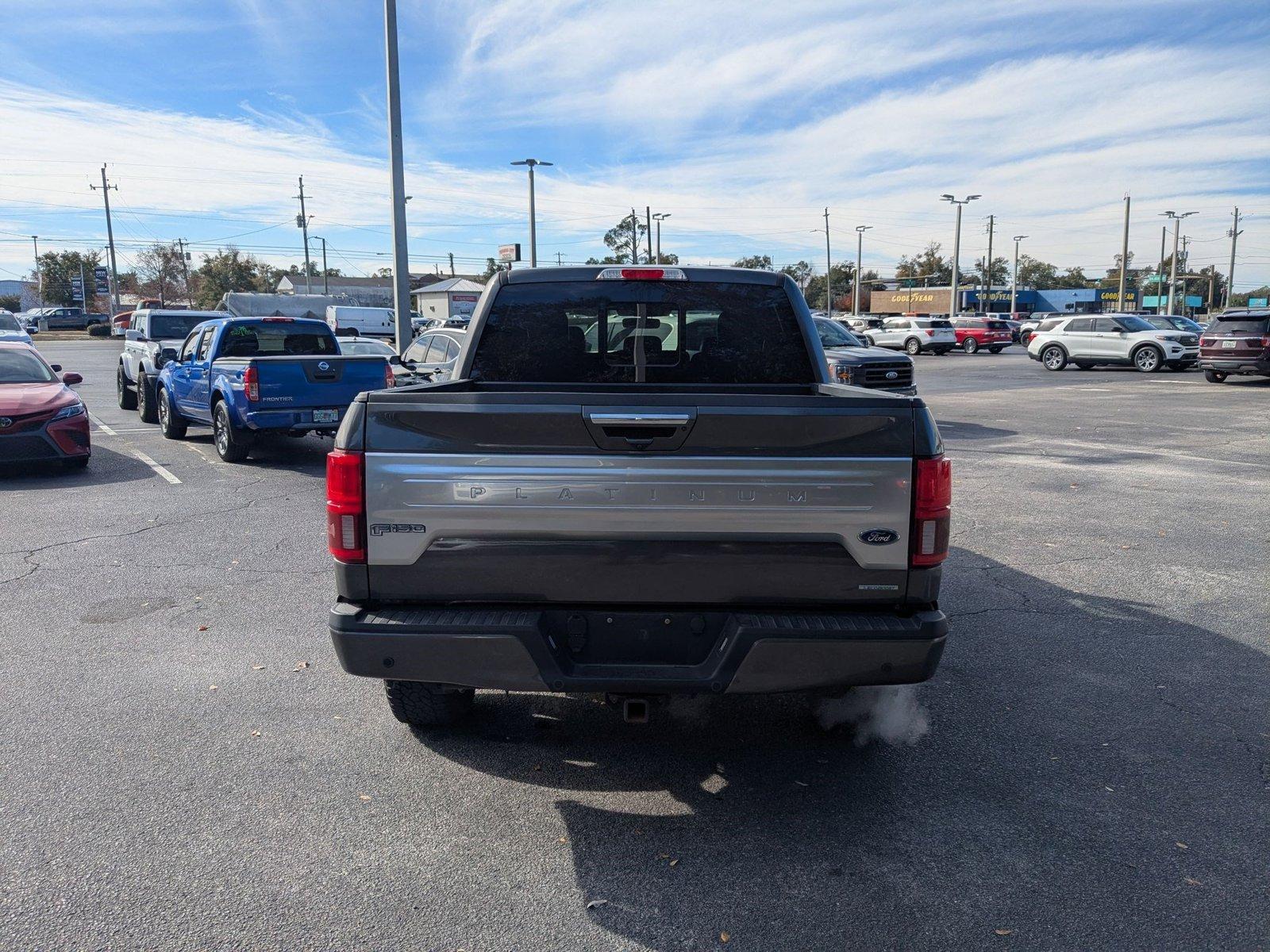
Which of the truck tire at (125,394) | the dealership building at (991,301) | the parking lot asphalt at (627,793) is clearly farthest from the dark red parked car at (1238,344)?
the dealership building at (991,301)

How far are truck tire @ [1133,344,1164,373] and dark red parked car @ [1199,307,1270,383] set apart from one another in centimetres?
487

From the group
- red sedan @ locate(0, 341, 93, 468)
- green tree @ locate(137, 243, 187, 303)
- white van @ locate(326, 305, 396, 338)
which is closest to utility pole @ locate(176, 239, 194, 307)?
green tree @ locate(137, 243, 187, 303)

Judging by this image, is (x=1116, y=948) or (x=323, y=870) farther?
(x=323, y=870)

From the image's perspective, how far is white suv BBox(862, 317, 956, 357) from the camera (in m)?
42.2

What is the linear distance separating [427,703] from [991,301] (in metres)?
100

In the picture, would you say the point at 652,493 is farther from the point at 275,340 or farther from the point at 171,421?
the point at 171,421

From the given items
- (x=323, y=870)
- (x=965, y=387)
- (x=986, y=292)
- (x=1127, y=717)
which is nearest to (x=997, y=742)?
(x=1127, y=717)

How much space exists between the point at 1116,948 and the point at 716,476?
1.81 meters

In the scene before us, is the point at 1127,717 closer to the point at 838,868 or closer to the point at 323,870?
the point at 838,868

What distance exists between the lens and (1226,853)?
337cm

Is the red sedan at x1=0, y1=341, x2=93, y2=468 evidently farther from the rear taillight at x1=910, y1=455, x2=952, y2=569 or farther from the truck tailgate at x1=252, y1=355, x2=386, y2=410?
the rear taillight at x1=910, y1=455, x2=952, y2=569

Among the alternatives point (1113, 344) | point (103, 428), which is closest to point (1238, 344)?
point (1113, 344)

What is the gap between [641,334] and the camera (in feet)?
16.2

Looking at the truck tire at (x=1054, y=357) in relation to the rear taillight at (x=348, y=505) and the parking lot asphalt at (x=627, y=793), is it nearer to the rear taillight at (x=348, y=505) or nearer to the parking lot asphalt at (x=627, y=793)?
the parking lot asphalt at (x=627, y=793)
